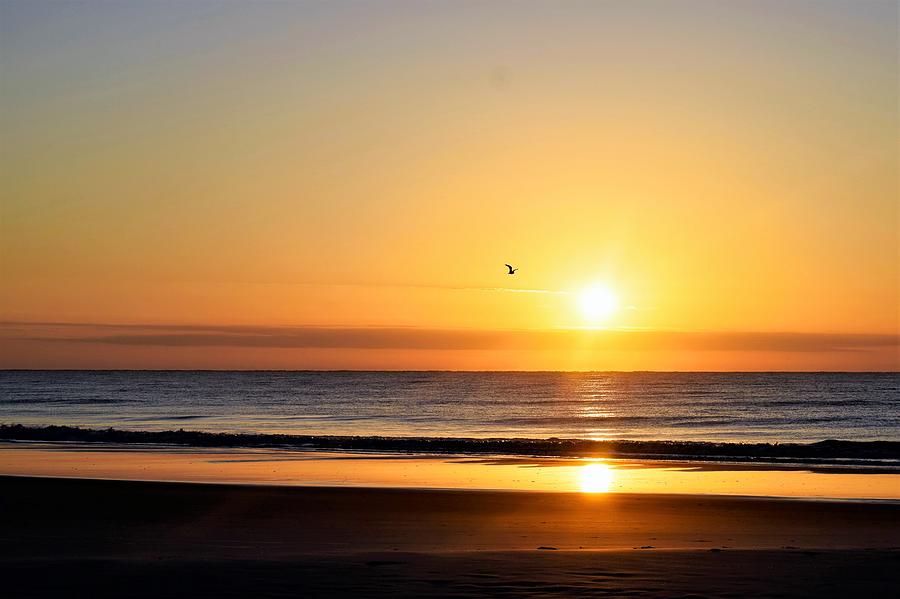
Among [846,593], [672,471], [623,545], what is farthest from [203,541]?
[672,471]

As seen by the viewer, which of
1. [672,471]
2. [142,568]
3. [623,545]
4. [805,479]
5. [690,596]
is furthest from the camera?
[672,471]

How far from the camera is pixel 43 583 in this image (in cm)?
1270

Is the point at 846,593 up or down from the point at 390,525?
down

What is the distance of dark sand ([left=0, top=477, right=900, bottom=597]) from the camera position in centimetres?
1267

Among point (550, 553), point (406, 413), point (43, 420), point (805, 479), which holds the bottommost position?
point (550, 553)

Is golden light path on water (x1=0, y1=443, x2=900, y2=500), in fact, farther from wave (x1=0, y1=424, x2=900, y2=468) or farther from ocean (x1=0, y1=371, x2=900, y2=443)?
ocean (x1=0, y1=371, x2=900, y2=443)

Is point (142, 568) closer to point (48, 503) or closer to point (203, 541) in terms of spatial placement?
point (203, 541)

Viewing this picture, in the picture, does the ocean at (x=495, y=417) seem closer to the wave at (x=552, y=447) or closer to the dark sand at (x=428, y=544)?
the wave at (x=552, y=447)

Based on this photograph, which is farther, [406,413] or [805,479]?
[406,413]

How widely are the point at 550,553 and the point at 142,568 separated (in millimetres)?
5838

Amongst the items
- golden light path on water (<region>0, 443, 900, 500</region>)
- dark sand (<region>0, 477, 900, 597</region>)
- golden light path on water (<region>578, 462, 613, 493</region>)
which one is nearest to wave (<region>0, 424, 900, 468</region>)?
golden light path on water (<region>0, 443, 900, 500</region>)

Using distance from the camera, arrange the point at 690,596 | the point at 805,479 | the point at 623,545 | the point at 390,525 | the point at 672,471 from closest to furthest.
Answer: the point at 690,596 → the point at 623,545 → the point at 390,525 → the point at 805,479 → the point at 672,471

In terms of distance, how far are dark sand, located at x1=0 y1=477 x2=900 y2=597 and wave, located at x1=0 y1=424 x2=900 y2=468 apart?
52.1 feet

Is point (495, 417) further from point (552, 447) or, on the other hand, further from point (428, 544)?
point (428, 544)
